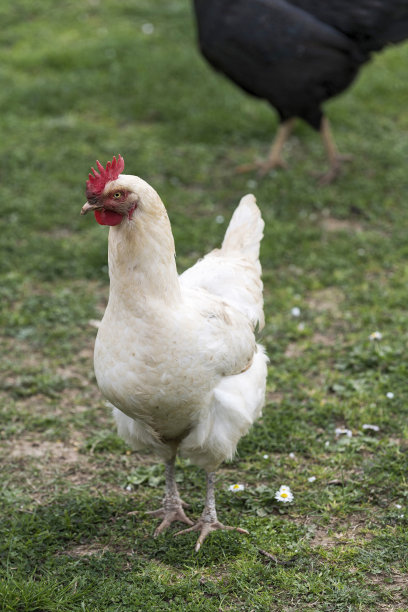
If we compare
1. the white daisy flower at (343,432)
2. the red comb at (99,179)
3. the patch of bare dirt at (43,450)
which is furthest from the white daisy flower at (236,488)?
the red comb at (99,179)

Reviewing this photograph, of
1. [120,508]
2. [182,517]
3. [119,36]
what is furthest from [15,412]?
[119,36]

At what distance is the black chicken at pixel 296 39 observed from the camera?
6.54m

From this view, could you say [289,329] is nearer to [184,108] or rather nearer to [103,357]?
[103,357]

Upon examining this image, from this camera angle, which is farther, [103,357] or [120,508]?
[120,508]

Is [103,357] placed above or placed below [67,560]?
above

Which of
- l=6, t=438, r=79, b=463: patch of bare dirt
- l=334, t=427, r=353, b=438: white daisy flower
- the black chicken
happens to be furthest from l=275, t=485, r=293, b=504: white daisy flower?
the black chicken

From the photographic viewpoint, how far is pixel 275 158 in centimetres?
738

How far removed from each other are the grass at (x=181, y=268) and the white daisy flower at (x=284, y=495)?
59 millimetres

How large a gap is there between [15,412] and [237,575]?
184cm

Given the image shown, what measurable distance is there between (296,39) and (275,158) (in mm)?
1211

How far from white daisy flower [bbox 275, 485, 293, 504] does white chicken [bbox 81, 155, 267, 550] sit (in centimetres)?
28

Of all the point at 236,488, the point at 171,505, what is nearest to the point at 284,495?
the point at 236,488

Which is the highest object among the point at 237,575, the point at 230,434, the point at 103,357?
the point at 103,357

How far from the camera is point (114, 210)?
2.99 meters
